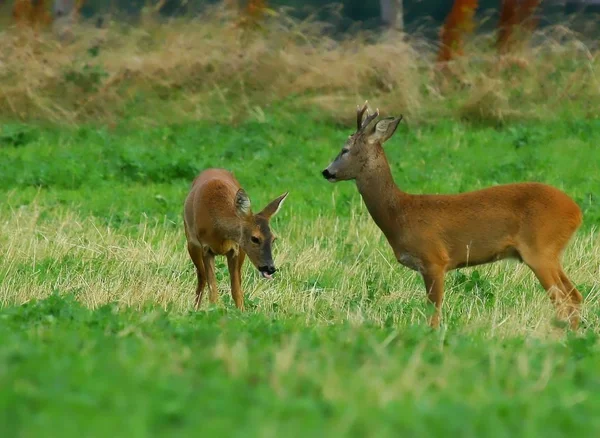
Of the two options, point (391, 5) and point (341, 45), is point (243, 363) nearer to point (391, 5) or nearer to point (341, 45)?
point (341, 45)

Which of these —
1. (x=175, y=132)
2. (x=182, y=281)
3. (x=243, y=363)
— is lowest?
(x=175, y=132)

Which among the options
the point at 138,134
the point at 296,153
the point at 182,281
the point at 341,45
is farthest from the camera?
the point at 341,45

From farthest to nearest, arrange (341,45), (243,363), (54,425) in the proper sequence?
(341,45) → (243,363) → (54,425)

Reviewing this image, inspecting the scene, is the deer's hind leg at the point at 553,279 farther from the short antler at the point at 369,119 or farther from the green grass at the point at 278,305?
the short antler at the point at 369,119

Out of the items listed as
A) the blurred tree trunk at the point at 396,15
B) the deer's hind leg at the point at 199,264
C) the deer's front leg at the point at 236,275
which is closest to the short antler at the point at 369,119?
the deer's front leg at the point at 236,275

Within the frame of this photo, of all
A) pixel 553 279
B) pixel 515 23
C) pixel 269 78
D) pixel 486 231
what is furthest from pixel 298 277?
pixel 515 23

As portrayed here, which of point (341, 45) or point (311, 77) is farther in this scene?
point (341, 45)

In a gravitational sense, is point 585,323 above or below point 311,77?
above

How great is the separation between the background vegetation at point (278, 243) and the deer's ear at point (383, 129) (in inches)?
47.7

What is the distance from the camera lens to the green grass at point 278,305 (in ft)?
16.4

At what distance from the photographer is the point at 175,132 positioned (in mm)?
20047

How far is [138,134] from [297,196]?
190 inches

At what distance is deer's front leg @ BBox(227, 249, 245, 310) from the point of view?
10308 mm

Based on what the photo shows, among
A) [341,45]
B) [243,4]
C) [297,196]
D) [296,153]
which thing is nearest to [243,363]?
[297,196]
